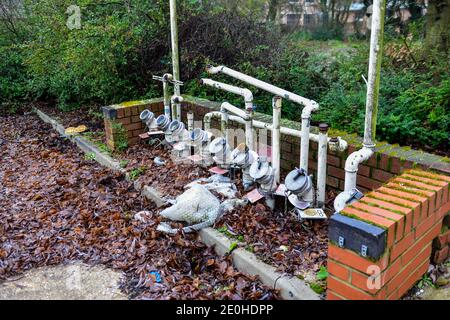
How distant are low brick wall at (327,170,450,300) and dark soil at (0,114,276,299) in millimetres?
557

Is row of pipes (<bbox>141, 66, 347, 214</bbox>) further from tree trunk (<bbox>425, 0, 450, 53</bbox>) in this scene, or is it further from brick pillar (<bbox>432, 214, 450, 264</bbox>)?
tree trunk (<bbox>425, 0, 450, 53</bbox>)

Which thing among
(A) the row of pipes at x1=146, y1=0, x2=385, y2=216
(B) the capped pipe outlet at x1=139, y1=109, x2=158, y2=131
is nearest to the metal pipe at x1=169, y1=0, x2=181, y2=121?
(B) the capped pipe outlet at x1=139, y1=109, x2=158, y2=131

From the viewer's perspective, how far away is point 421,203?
89.5 inches

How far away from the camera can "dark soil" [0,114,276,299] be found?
2680mm

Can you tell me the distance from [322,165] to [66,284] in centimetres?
199

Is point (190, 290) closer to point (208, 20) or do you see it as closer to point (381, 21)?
point (381, 21)

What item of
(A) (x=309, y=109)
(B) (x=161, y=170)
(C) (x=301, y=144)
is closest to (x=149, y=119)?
(B) (x=161, y=170)

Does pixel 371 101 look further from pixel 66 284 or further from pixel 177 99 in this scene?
pixel 177 99

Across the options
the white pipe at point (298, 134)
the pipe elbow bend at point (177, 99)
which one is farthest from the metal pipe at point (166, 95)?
the white pipe at point (298, 134)

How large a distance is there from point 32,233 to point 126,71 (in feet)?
9.89

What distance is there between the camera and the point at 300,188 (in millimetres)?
3000

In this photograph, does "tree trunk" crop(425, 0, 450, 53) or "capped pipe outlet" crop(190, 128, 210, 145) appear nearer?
"capped pipe outlet" crop(190, 128, 210, 145)

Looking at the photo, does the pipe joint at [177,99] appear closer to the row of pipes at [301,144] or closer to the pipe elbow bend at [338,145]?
the row of pipes at [301,144]


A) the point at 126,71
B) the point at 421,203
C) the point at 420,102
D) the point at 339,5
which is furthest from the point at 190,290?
the point at 339,5
